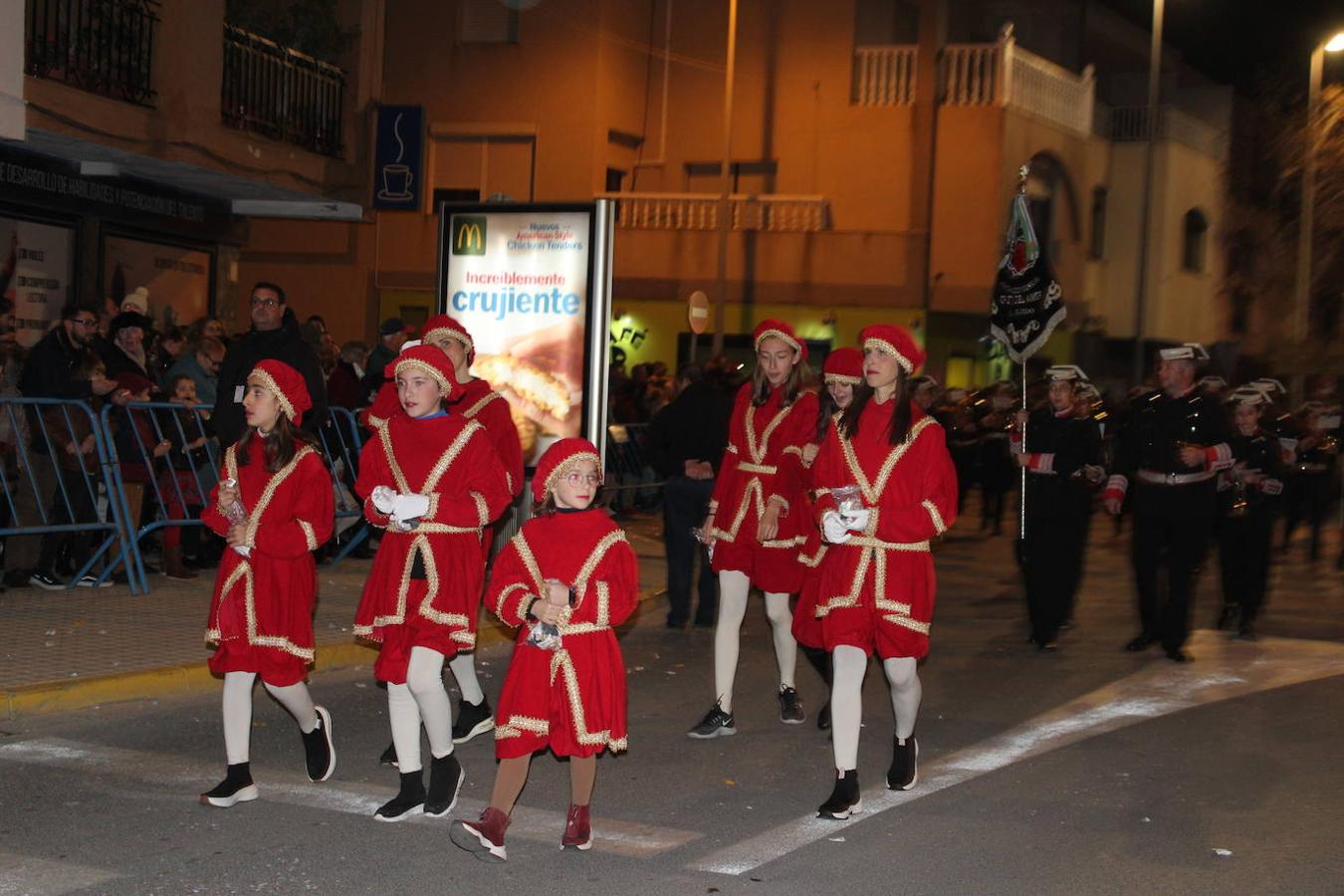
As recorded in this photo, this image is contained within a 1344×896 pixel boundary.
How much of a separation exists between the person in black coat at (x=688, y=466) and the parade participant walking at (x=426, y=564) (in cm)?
415

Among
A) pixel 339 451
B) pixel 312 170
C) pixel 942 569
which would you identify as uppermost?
pixel 312 170

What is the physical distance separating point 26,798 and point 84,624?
12.2 ft

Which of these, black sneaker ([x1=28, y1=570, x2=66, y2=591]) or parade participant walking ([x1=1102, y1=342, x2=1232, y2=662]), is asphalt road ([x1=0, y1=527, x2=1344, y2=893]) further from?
black sneaker ([x1=28, y1=570, x2=66, y2=591])

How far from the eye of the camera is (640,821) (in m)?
6.86

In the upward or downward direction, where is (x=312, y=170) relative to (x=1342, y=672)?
upward

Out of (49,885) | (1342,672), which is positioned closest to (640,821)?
(49,885)

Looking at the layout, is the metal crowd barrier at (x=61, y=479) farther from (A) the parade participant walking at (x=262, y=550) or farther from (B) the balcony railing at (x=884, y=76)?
(B) the balcony railing at (x=884, y=76)

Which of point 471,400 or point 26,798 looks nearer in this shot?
point 26,798

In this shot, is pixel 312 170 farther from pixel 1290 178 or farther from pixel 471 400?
pixel 1290 178

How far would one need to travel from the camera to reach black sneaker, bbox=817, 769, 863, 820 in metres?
6.91

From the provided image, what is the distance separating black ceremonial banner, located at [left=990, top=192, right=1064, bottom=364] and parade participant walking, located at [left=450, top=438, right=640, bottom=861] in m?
8.49

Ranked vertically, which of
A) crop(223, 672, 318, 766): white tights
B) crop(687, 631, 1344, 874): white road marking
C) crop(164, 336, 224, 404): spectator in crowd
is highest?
crop(164, 336, 224, 404): spectator in crowd

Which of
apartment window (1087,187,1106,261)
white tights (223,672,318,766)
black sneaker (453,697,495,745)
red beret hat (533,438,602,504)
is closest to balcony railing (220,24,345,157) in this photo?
black sneaker (453,697,495,745)

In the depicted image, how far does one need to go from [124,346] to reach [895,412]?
25.3 feet
